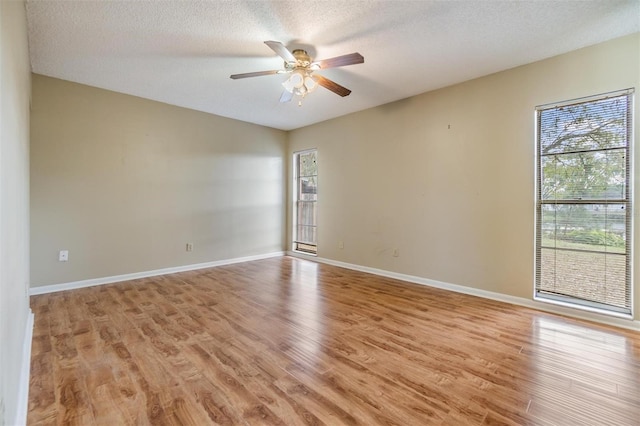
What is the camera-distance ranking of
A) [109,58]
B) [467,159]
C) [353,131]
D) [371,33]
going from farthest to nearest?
[353,131]
[467,159]
[109,58]
[371,33]

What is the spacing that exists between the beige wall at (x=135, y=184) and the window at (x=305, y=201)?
660 millimetres

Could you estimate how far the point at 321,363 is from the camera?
206 cm

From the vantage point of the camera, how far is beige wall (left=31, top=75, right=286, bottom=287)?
3.60 m

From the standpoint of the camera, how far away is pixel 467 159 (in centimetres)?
371

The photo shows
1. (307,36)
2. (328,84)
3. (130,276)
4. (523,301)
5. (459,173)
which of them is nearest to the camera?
(307,36)

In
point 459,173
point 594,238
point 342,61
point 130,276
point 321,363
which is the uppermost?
point 342,61

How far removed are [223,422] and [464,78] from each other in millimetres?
4178

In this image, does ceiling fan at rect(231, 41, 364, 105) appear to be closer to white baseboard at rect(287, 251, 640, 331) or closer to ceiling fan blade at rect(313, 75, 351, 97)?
ceiling fan blade at rect(313, 75, 351, 97)

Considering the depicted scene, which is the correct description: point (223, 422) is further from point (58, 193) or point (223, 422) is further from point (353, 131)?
point (353, 131)

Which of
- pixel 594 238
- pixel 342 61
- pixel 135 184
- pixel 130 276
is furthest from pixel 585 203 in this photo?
pixel 130 276

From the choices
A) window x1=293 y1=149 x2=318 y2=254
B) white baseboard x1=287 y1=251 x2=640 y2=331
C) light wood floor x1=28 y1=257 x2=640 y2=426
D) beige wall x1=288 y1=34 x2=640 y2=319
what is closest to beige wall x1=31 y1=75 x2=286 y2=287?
window x1=293 y1=149 x2=318 y2=254

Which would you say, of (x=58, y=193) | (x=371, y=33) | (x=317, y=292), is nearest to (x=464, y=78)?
(x=371, y=33)

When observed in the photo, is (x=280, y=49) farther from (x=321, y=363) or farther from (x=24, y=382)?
(x=24, y=382)

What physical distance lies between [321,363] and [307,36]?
110 inches
